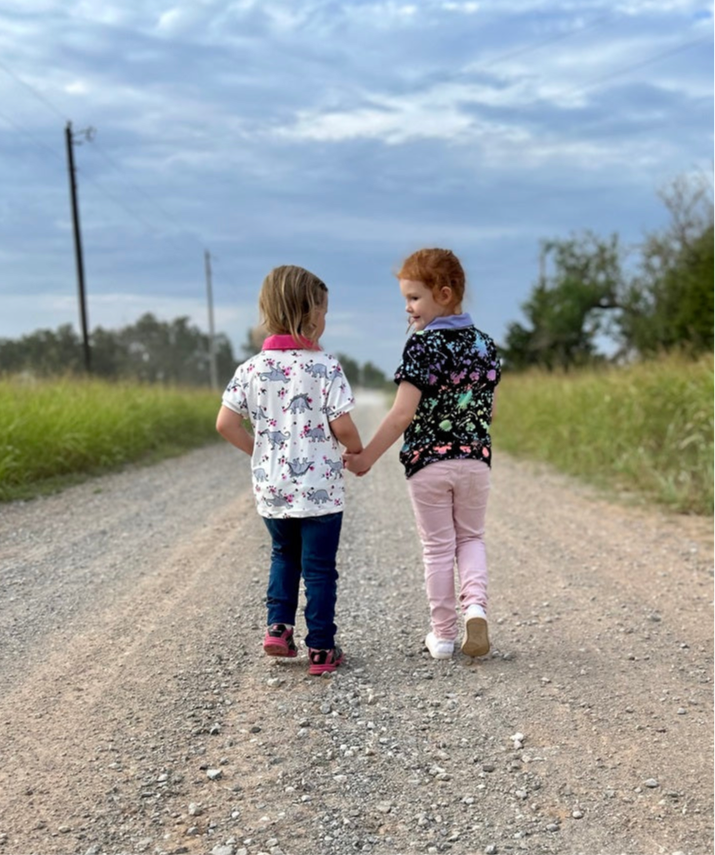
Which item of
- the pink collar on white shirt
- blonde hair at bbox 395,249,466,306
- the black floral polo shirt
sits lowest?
the black floral polo shirt

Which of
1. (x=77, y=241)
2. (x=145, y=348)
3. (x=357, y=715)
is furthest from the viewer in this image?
(x=145, y=348)

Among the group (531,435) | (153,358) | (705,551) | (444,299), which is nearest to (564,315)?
(153,358)

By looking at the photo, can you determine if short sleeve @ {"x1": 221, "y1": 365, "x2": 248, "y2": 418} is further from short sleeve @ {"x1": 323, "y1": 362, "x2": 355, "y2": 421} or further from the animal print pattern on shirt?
short sleeve @ {"x1": 323, "y1": 362, "x2": 355, "y2": 421}

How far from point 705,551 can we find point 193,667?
3.91 meters

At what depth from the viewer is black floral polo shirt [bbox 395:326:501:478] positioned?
340cm

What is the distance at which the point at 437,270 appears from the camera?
11.1 feet

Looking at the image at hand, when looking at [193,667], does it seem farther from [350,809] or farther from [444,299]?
[444,299]

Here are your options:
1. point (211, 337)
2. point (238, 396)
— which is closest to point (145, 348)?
point (211, 337)

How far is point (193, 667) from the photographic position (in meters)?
3.34

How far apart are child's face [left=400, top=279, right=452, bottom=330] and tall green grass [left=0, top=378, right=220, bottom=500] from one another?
569 centimetres

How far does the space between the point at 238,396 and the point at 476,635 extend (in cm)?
135

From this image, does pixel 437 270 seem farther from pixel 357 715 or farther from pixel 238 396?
pixel 357 715

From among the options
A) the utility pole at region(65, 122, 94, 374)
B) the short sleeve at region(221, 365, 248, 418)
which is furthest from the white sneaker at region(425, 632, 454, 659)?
the utility pole at region(65, 122, 94, 374)

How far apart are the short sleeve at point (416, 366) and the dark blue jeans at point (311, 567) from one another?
604mm
